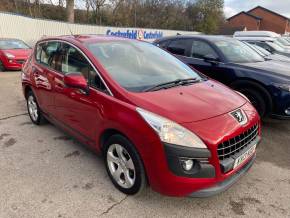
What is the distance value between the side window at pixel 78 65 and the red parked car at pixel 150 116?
12 mm

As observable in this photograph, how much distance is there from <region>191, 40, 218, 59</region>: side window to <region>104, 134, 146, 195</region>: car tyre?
137 inches

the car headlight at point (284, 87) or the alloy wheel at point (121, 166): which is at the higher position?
the car headlight at point (284, 87)

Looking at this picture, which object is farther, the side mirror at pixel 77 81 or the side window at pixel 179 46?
the side window at pixel 179 46

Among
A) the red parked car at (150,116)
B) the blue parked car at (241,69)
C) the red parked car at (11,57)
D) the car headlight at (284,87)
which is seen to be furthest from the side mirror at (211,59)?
the red parked car at (11,57)

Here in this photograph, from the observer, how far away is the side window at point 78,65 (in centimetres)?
309

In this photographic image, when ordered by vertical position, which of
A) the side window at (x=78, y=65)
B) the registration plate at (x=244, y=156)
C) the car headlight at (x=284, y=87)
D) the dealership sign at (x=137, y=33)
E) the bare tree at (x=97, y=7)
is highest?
the bare tree at (x=97, y=7)

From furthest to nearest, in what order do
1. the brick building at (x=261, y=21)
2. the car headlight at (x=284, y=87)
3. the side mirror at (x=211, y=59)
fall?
the brick building at (x=261, y=21) → the side mirror at (x=211, y=59) → the car headlight at (x=284, y=87)

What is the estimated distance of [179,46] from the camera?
6.32 m

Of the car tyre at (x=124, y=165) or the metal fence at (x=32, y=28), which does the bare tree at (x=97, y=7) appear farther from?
the car tyre at (x=124, y=165)

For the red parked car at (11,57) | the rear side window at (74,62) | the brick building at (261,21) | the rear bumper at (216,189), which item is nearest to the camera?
the rear bumper at (216,189)

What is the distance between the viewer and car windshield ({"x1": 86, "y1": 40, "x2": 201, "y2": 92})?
3.09m

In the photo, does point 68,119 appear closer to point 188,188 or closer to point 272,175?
point 188,188

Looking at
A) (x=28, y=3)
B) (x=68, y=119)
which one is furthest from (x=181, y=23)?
(x=68, y=119)

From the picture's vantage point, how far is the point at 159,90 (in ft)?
9.79
